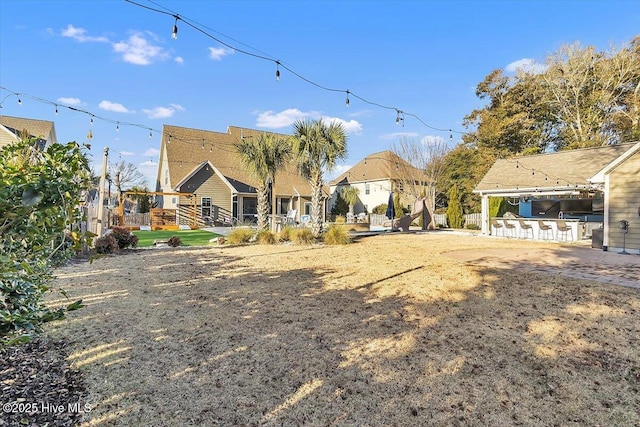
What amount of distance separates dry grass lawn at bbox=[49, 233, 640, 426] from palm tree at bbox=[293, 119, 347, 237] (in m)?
7.51

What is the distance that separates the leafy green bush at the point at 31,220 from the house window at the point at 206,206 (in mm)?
23809

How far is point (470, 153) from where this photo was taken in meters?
28.7

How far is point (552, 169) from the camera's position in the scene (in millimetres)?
17297

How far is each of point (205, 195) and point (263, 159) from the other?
38.6ft

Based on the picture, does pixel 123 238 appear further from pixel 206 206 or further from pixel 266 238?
pixel 206 206

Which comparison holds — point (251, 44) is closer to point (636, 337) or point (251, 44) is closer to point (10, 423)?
point (10, 423)

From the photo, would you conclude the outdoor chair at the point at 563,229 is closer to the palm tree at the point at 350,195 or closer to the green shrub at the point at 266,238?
the green shrub at the point at 266,238

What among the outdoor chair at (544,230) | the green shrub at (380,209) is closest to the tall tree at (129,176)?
the green shrub at (380,209)

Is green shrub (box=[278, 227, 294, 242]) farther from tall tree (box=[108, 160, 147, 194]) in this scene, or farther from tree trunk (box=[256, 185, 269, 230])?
tall tree (box=[108, 160, 147, 194])

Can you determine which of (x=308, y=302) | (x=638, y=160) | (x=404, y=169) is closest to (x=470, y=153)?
(x=404, y=169)

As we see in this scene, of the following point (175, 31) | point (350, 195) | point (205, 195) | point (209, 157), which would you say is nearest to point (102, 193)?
point (175, 31)

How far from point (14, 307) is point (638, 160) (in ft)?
50.6

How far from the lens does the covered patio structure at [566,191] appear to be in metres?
11.5

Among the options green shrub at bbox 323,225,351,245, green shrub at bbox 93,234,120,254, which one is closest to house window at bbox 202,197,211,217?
green shrub at bbox 93,234,120,254
